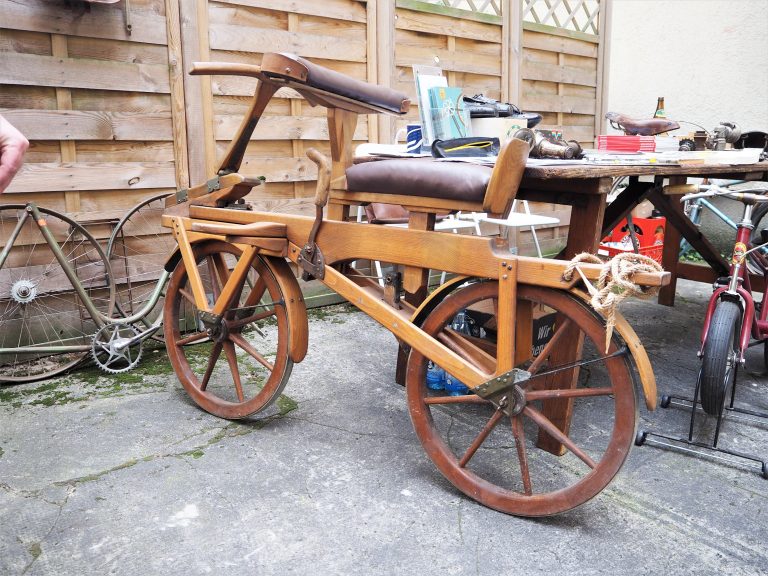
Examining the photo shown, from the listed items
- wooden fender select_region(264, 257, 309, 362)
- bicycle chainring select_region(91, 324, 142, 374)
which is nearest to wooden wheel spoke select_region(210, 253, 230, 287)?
wooden fender select_region(264, 257, 309, 362)

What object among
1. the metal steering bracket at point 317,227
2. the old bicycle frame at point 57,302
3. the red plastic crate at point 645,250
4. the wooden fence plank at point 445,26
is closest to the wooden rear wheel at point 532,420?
the metal steering bracket at point 317,227

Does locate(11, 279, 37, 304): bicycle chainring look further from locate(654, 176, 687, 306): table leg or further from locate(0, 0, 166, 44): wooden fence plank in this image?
locate(654, 176, 687, 306): table leg

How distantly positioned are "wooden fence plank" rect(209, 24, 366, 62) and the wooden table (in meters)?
2.02

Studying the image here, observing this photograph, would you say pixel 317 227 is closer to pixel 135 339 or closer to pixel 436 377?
pixel 436 377

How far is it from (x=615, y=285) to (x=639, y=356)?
22 cm

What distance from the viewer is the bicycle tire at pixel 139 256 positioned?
140 inches

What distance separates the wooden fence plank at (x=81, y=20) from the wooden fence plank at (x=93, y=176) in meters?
0.63

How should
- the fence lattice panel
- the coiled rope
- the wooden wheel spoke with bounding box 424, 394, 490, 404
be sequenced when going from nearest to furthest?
1. the coiled rope
2. the wooden wheel spoke with bounding box 424, 394, 490, 404
3. the fence lattice panel

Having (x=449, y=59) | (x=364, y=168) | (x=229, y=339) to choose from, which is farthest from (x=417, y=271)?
(x=449, y=59)

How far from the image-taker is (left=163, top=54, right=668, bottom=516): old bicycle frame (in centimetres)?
192

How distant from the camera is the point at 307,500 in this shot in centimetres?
212

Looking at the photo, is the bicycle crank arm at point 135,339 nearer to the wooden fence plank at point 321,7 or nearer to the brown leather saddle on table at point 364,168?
the brown leather saddle on table at point 364,168

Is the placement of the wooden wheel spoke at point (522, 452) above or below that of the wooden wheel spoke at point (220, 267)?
below

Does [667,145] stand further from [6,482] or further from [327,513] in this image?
[6,482]
